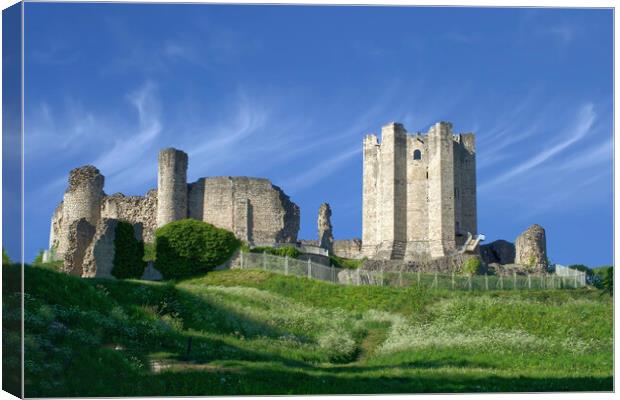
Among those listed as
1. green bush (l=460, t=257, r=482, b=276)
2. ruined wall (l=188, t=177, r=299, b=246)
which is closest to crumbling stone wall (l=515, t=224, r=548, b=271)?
green bush (l=460, t=257, r=482, b=276)

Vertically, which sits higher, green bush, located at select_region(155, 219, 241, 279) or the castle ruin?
the castle ruin

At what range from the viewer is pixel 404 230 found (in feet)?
204

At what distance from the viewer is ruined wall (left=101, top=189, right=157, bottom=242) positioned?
206ft

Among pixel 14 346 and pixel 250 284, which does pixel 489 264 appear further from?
pixel 14 346

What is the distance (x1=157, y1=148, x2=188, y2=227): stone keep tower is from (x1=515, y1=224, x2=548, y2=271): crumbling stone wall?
59.6 feet

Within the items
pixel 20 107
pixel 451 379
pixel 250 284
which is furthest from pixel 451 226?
pixel 20 107

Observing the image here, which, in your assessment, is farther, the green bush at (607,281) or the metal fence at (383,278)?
the metal fence at (383,278)

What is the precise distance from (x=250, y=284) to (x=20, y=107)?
20.4 metres

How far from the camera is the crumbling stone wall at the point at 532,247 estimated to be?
56219mm

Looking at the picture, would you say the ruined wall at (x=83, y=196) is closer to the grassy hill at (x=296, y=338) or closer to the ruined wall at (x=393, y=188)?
the ruined wall at (x=393, y=188)

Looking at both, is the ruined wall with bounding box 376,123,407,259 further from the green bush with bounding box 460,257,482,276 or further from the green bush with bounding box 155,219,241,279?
the green bush with bounding box 155,219,241,279

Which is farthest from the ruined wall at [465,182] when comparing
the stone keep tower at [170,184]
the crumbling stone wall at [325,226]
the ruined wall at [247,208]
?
the stone keep tower at [170,184]

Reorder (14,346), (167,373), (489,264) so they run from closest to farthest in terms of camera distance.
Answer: (14,346)
(167,373)
(489,264)

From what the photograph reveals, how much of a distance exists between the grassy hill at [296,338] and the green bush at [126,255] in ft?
11.0
